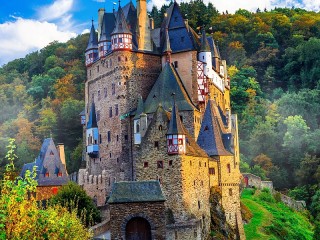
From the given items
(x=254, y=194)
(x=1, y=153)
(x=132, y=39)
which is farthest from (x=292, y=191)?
(x=1, y=153)

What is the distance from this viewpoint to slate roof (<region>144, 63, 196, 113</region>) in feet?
180

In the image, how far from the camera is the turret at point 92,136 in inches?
2404

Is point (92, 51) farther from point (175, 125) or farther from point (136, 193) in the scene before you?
point (136, 193)

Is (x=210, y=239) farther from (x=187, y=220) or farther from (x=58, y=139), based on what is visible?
(x=58, y=139)

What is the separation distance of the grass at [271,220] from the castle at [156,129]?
8.92 feet

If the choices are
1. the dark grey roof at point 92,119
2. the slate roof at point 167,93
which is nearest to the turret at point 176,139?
the slate roof at point 167,93

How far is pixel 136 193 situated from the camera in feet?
145

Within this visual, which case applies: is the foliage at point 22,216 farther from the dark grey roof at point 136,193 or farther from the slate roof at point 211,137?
the slate roof at point 211,137

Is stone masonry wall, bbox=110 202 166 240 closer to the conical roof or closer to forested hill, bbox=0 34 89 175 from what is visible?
the conical roof

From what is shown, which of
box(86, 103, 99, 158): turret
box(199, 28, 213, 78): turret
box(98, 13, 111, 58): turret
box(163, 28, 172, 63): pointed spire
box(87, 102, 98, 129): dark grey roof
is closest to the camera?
box(163, 28, 172, 63): pointed spire

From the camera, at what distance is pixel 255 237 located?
52.7 metres

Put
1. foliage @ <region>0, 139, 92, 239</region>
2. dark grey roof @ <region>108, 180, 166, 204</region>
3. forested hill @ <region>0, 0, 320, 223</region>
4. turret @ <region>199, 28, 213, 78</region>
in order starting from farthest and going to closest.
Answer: forested hill @ <region>0, 0, 320, 223</region>, turret @ <region>199, 28, 213, 78</region>, dark grey roof @ <region>108, 180, 166, 204</region>, foliage @ <region>0, 139, 92, 239</region>

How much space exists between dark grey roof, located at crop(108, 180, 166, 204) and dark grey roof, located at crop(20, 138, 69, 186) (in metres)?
19.9

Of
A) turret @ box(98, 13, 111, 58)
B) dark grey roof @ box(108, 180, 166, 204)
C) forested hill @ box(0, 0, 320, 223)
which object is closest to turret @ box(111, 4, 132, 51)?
turret @ box(98, 13, 111, 58)
